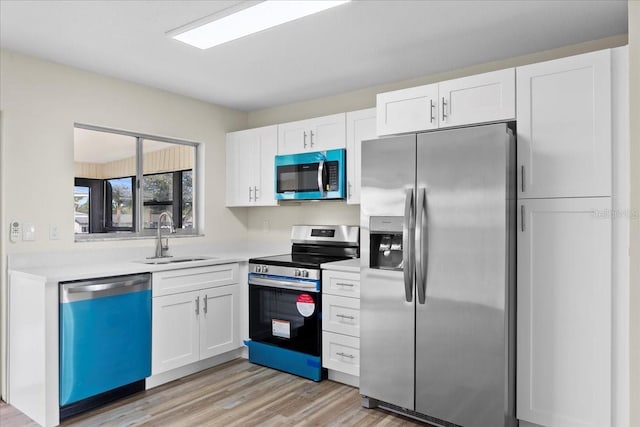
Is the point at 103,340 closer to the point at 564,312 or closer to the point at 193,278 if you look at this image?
the point at 193,278

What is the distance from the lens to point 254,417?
2.81 meters

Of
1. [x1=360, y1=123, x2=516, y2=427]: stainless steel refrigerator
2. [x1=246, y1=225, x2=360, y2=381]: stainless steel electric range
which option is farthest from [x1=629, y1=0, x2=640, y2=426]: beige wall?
[x1=246, y1=225, x2=360, y2=381]: stainless steel electric range

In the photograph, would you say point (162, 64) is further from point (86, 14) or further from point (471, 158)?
point (471, 158)

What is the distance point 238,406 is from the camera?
2975 mm

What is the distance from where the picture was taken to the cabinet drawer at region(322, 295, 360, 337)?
3.18 metres

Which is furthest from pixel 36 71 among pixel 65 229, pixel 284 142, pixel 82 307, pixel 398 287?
pixel 398 287

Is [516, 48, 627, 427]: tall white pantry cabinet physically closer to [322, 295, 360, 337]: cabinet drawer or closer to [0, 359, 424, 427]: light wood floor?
[0, 359, 424, 427]: light wood floor

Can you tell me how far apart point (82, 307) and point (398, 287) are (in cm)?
204

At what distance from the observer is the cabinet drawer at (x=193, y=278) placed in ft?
10.7

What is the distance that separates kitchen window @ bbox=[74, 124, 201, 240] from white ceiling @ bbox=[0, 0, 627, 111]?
57cm

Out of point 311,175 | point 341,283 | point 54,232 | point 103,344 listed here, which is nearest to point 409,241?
point 341,283

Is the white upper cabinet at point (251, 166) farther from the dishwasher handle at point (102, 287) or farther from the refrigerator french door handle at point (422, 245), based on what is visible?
the refrigerator french door handle at point (422, 245)

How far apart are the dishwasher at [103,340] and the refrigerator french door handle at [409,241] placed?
1868 millimetres

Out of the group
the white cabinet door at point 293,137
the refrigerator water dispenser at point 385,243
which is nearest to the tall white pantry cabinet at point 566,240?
the refrigerator water dispenser at point 385,243
